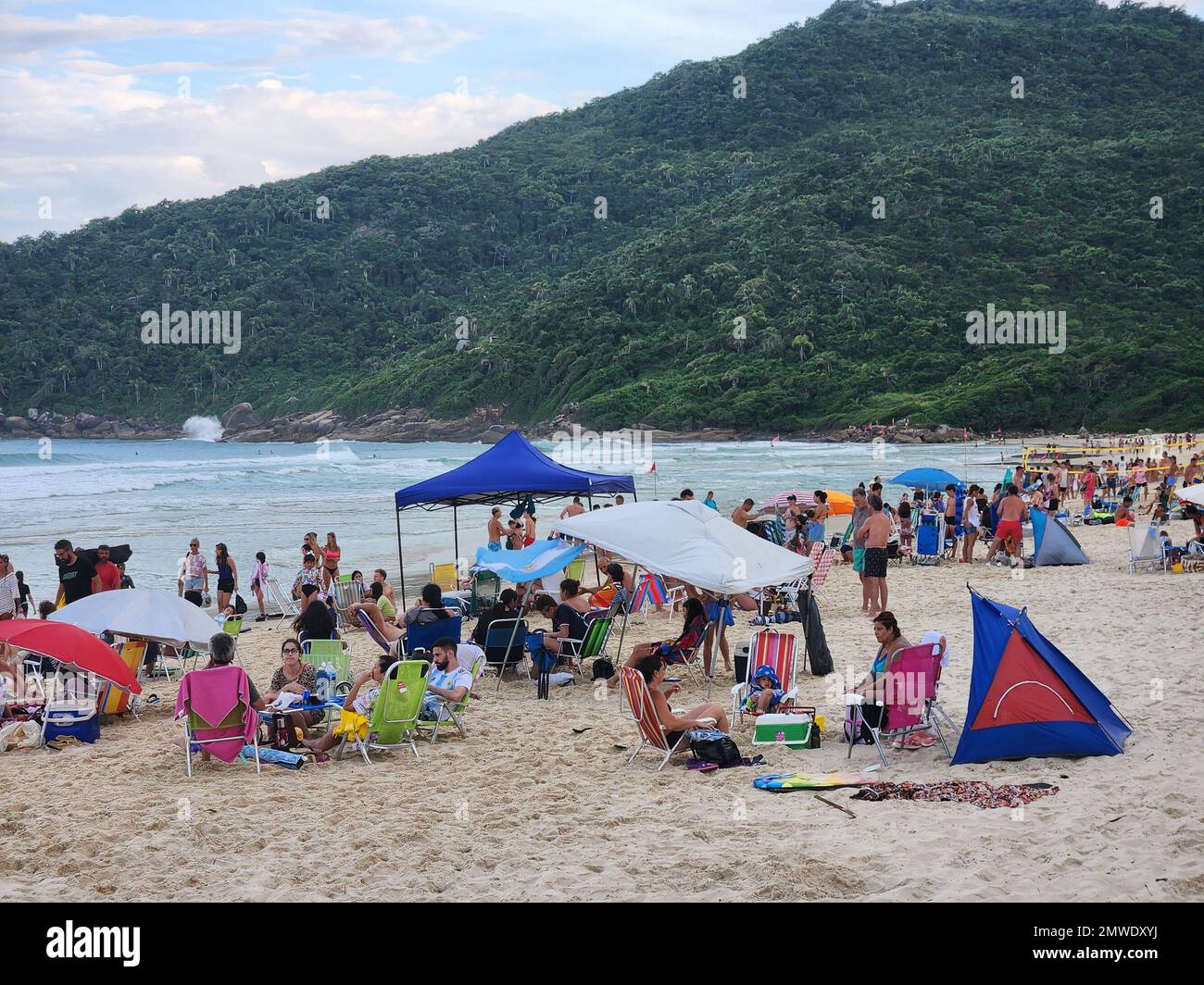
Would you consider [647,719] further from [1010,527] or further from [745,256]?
[745,256]

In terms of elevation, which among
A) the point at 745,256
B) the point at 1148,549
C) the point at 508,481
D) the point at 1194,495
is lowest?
the point at 1148,549

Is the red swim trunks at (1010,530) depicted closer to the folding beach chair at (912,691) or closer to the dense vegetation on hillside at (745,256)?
the folding beach chair at (912,691)

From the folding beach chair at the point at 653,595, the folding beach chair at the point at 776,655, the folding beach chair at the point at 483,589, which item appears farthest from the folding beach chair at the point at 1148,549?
the folding beach chair at the point at 483,589

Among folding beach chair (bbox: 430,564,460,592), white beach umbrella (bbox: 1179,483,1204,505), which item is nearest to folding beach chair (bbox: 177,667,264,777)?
folding beach chair (bbox: 430,564,460,592)

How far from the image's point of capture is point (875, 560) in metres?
11.1

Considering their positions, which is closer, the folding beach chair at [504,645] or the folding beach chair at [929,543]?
→ the folding beach chair at [504,645]

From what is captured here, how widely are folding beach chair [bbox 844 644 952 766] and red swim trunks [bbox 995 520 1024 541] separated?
909 centimetres

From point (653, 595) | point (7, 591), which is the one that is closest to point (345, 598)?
point (7, 591)

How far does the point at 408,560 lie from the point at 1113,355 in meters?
47.0

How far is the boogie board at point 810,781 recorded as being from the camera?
5.75 meters

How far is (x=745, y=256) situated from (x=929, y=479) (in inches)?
2232

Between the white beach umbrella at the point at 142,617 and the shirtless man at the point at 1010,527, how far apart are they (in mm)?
10428

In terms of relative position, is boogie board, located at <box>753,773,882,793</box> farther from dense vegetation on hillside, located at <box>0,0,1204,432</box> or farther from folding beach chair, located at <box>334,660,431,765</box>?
dense vegetation on hillside, located at <box>0,0,1204,432</box>

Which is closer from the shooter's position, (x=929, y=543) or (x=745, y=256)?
(x=929, y=543)
